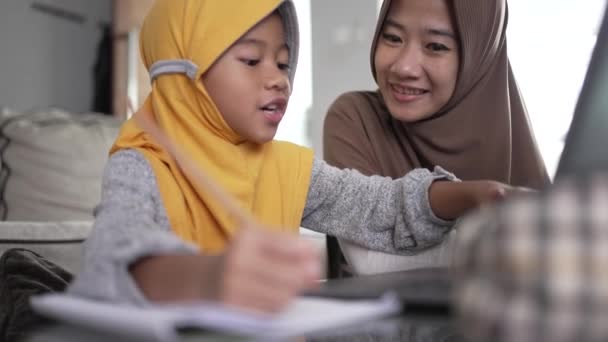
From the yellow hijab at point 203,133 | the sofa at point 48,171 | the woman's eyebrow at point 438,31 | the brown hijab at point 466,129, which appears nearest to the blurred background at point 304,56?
the brown hijab at point 466,129

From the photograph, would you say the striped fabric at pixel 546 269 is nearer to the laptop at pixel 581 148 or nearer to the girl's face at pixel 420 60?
the laptop at pixel 581 148

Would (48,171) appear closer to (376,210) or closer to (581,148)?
(376,210)

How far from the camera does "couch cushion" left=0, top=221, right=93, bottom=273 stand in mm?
1634

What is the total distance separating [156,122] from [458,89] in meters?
0.69

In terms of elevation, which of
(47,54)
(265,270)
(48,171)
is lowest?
(48,171)

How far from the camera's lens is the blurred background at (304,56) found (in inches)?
88.2

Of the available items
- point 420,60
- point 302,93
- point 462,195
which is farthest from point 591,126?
point 302,93

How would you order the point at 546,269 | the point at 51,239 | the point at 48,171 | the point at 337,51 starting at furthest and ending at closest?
the point at 337,51, the point at 48,171, the point at 51,239, the point at 546,269

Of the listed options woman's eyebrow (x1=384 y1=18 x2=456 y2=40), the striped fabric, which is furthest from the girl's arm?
woman's eyebrow (x1=384 y1=18 x2=456 y2=40)

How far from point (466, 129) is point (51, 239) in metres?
1.01

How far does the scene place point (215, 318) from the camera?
41 cm

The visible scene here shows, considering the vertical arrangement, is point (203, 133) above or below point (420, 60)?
below

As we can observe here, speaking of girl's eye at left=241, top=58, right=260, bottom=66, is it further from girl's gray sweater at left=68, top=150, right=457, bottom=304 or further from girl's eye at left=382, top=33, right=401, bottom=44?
girl's eye at left=382, top=33, right=401, bottom=44

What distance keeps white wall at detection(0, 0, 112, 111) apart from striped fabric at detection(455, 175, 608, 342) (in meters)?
3.29
